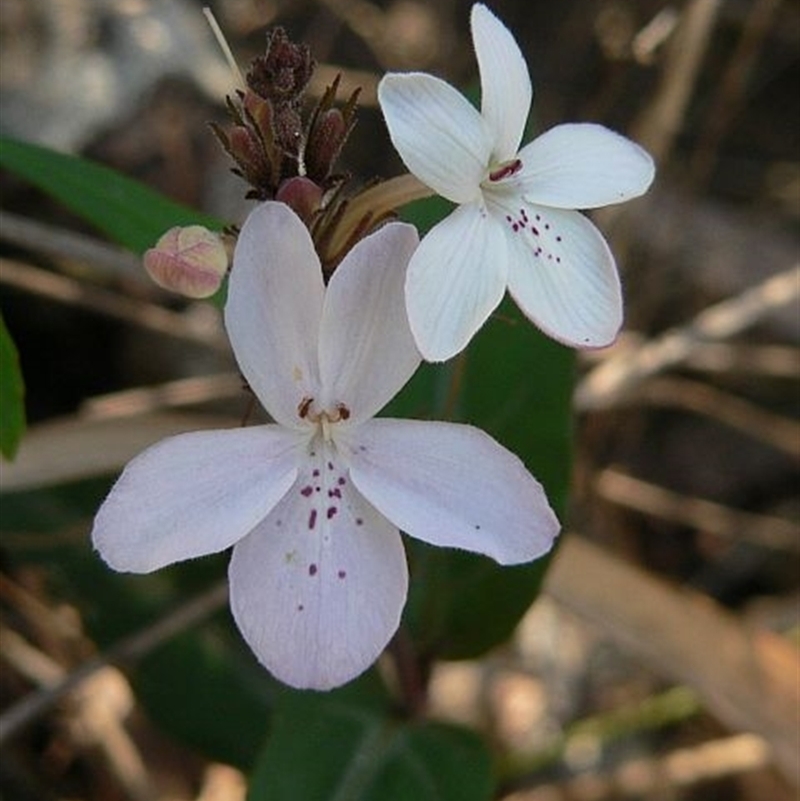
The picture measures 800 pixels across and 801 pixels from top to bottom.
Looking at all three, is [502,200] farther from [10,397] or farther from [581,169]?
[10,397]

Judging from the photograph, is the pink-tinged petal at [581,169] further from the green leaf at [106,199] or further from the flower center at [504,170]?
the green leaf at [106,199]

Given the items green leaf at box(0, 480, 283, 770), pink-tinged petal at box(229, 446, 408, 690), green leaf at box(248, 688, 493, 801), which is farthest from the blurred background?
pink-tinged petal at box(229, 446, 408, 690)

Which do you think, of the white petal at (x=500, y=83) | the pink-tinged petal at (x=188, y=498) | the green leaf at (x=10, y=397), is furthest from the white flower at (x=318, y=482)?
the green leaf at (x=10, y=397)

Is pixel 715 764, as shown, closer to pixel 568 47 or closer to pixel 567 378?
pixel 567 378

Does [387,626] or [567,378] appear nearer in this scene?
[387,626]

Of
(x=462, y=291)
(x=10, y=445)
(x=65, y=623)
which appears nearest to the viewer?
(x=462, y=291)

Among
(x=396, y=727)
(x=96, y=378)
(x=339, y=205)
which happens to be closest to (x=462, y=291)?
(x=339, y=205)

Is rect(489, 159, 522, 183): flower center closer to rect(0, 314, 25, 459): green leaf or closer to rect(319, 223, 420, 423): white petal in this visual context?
rect(319, 223, 420, 423): white petal
